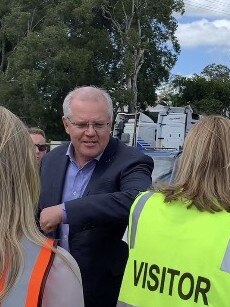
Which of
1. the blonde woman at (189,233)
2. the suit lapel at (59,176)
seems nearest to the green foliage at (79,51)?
the suit lapel at (59,176)

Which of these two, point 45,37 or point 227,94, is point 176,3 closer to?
point 45,37

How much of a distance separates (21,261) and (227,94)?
45505 mm

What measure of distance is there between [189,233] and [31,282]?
2.54 feet

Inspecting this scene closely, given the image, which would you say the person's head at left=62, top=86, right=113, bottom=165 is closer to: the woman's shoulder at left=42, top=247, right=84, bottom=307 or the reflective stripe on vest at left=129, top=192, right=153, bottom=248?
the reflective stripe on vest at left=129, top=192, right=153, bottom=248

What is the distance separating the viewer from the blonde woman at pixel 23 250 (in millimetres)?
1358

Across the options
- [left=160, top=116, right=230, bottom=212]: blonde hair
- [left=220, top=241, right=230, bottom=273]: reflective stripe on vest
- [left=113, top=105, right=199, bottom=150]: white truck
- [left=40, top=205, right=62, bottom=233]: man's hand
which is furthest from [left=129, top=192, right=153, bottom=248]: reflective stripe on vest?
[left=113, top=105, right=199, bottom=150]: white truck

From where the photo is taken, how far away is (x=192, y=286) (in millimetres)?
1932

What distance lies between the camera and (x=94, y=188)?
2.62 meters

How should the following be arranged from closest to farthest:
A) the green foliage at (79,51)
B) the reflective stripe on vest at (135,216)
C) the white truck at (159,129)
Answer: the reflective stripe on vest at (135,216)
the white truck at (159,129)
the green foliage at (79,51)

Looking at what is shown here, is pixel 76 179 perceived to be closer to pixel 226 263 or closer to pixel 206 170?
pixel 206 170

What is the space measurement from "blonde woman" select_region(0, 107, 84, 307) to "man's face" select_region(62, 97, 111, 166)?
1.19m

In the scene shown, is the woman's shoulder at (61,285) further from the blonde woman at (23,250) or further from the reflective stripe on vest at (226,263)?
the reflective stripe on vest at (226,263)

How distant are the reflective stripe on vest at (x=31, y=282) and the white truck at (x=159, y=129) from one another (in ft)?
64.6

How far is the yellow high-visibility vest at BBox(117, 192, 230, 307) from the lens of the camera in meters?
1.89
